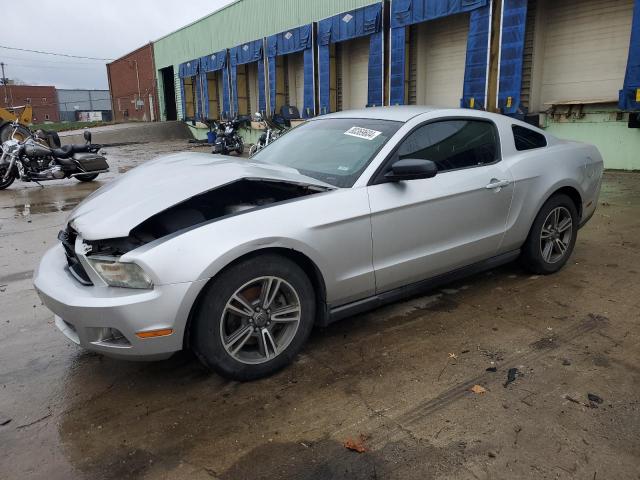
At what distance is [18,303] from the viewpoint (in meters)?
4.24

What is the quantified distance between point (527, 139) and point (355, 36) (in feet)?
41.8

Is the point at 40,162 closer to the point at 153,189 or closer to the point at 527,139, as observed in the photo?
the point at 153,189

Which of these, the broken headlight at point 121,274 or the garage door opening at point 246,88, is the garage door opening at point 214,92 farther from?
the broken headlight at point 121,274

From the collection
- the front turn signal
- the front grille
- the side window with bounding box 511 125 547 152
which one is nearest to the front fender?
the front turn signal

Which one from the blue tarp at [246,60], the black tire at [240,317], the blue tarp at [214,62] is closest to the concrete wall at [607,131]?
the black tire at [240,317]

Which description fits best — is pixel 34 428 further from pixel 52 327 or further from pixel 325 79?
pixel 325 79

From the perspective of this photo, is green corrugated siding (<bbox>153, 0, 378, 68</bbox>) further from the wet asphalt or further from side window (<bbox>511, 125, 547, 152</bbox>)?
the wet asphalt

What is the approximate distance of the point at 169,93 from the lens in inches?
1323

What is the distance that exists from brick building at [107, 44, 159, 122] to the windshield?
32278 millimetres

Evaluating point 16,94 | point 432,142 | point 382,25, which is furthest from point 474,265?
point 16,94

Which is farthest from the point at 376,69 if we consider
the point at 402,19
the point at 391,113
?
the point at 391,113

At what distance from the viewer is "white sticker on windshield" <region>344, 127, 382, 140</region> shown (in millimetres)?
3508

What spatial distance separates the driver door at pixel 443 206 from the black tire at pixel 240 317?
1.85ft

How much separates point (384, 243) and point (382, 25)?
520 inches
